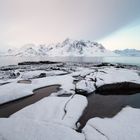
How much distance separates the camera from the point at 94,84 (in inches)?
449

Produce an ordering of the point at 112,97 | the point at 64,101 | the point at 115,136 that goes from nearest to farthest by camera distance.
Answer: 1. the point at 115,136
2. the point at 64,101
3. the point at 112,97

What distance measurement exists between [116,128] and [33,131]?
287cm

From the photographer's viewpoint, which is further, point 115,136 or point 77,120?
point 77,120

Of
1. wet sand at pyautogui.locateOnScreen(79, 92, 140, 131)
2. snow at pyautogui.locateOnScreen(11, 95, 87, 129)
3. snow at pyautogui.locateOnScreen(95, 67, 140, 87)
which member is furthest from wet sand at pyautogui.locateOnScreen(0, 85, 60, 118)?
snow at pyautogui.locateOnScreen(95, 67, 140, 87)

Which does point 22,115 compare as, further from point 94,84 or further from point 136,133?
point 94,84

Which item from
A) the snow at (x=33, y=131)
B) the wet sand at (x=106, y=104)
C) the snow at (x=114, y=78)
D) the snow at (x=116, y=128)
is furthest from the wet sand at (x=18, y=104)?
the snow at (x=114, y=78)

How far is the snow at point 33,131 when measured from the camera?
4.12 metres

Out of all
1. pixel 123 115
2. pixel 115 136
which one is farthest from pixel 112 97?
pixel 115 136

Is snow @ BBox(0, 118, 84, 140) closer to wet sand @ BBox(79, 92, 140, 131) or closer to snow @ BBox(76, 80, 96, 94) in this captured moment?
wet sand @ BBox(79, 92, 140, 131)

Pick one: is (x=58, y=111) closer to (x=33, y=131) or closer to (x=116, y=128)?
(x=33, y=131)

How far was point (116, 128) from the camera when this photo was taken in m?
4.97

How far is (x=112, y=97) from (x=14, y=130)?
6.91m

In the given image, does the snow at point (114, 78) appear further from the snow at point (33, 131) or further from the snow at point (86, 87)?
the snow at point (33, 131)

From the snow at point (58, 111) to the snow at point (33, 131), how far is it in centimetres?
63
